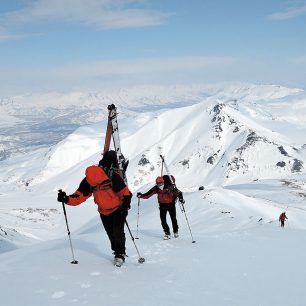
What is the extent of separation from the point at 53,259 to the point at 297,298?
22.7ft

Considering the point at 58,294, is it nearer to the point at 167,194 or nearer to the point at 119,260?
the point at 119,260

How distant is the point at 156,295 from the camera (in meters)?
8.84

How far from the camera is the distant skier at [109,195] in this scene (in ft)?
36.0

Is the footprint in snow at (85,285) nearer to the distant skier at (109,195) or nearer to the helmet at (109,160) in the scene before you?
the distant skier at (109,195)

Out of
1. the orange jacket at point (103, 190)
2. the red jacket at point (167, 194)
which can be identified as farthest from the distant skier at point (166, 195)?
the orange jacket at point (103, 190)

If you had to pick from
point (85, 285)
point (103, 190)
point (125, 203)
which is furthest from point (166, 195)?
point (85, 285)

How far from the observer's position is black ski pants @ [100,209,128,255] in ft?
37.9

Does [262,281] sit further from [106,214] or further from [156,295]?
[106,214]

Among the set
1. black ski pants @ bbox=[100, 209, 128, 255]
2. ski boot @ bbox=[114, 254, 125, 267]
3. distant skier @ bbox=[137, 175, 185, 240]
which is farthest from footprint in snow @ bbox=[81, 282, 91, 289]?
distant skier @ bbox=[137, 175, 185, 240]

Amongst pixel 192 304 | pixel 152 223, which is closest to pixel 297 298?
pixel 192 304

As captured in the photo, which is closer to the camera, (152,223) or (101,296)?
(101,296)

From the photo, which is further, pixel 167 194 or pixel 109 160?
pixel 167 194

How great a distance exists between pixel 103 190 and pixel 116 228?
1.27 meters

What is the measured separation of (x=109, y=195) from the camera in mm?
11188
